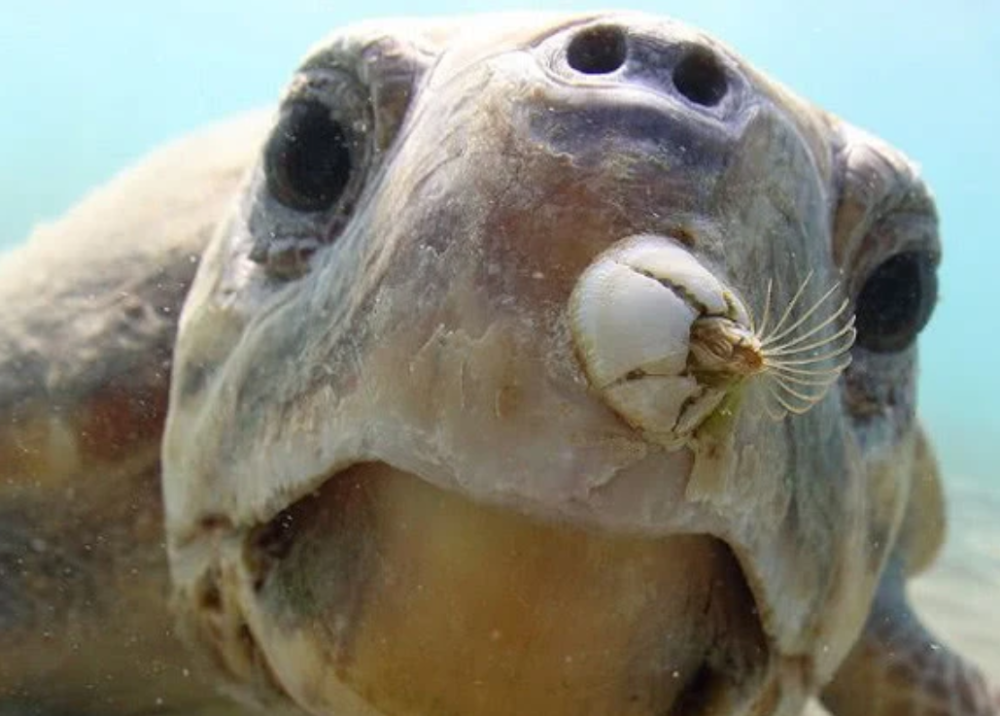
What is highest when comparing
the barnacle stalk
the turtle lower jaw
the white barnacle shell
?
the white barnacle shell

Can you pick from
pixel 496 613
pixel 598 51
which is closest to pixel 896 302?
pixel 598 51

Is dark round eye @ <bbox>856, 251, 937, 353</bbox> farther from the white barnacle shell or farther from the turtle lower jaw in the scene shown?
the white barnacle shell

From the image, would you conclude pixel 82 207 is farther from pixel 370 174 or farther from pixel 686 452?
pixel 686 452

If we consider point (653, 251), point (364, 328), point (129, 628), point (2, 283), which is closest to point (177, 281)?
point (2, 283)

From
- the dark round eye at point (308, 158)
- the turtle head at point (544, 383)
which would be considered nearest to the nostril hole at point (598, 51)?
the turtle head at point (544, 383)

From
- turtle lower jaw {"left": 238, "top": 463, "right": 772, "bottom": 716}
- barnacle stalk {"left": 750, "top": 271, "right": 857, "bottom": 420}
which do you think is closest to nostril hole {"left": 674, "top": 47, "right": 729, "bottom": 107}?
barnacle stalk {"left": 750, "top": 271, "right": 857, "bottom": 420}

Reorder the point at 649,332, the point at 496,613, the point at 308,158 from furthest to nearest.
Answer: the point at 308,158 → the point at 496,613 → the point at 649,332

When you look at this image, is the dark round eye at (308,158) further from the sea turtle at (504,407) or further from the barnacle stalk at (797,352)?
the barnacle stalk at (797,352)

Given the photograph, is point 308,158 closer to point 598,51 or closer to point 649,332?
point 598,51
